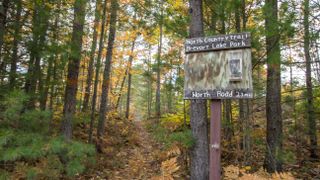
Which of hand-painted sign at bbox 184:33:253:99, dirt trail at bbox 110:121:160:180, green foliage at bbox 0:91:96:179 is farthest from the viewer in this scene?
dirt trail at bbox 110:121:160:180

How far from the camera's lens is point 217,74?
3656 mm

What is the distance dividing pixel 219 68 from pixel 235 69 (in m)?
0.22

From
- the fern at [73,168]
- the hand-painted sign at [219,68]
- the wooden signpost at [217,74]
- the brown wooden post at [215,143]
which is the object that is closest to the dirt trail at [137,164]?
the fern at [73,168]

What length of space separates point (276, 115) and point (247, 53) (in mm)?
4638

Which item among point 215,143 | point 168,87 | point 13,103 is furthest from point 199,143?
point 168,87

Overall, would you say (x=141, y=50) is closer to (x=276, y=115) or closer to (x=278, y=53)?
(x=276, y=115)

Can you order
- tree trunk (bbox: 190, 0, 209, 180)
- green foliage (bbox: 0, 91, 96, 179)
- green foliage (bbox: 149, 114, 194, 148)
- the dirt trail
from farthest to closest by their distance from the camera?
the dirt trail
tree trunk (bbox: 190, 0, 209, 180)
green foliage (bbox: 149, 114, 194, 148)
green foliage (bbox: 0, 91, 96, 179)

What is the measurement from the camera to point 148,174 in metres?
8.30

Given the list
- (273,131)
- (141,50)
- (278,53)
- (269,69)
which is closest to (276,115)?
(273,131)

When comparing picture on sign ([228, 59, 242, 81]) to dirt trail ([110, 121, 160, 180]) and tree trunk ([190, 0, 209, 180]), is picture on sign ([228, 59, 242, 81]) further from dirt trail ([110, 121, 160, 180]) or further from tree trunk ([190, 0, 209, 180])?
dirt trail ([110, 121, 160, 180])

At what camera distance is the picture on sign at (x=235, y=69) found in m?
3.49

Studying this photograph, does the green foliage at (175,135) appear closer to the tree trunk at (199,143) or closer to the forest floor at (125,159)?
the tree trunk at (199,143)

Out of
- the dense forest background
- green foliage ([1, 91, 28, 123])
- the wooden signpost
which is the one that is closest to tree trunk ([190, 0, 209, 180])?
the dense forest background

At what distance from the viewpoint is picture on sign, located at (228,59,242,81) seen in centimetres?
349
